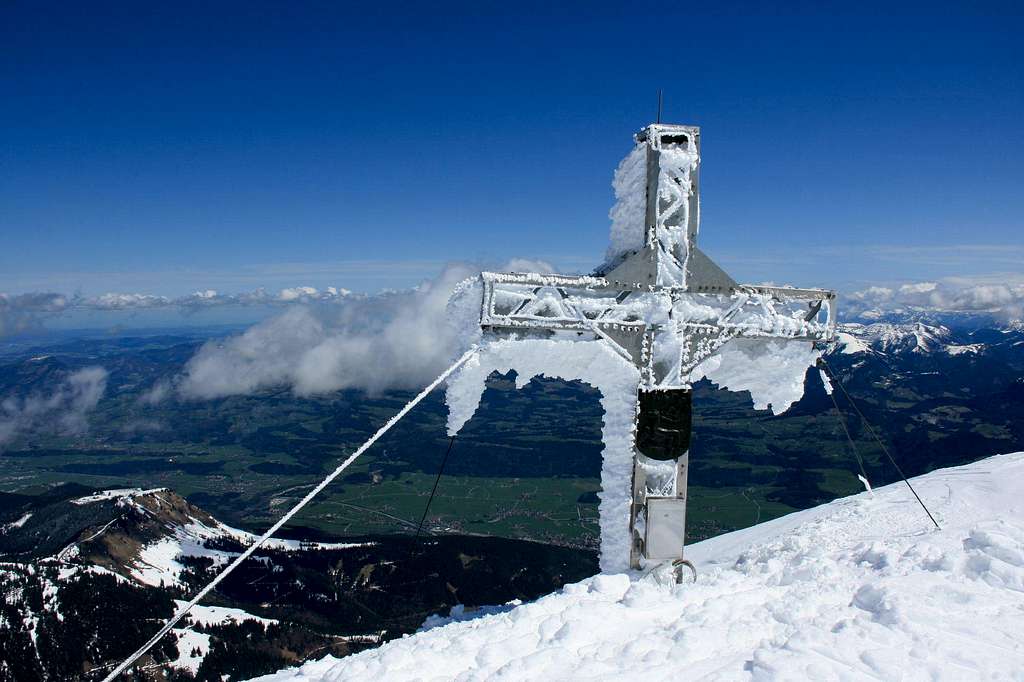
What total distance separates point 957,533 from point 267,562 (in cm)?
16799

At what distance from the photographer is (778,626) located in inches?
233

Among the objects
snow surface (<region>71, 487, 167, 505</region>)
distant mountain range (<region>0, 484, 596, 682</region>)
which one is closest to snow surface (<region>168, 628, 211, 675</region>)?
distant mountain range (<region>0, 484, 596, 682</region>)

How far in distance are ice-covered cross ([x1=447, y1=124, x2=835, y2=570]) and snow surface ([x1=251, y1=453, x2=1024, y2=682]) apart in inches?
46.7

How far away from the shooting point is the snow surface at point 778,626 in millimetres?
5172

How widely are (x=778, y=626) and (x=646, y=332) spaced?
3603 mm

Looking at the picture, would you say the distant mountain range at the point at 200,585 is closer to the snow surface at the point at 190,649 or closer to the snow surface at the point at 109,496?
the snow surface at the point at 190,649

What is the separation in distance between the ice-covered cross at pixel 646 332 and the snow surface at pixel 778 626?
3.89 feet

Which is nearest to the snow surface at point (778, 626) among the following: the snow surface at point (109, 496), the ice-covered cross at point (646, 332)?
the ice-covered cross at point (646, 332)

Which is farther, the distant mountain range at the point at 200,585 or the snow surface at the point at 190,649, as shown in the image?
the distant mountain range at the point at 200,585

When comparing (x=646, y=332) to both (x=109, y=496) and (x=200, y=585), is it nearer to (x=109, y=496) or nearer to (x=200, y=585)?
(x=200, y=585)

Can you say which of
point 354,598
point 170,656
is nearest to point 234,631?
point 170,656

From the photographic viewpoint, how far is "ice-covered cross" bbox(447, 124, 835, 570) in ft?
23.5

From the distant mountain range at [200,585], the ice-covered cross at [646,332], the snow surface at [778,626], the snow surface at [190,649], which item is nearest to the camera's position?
the snow surface at [778,626]

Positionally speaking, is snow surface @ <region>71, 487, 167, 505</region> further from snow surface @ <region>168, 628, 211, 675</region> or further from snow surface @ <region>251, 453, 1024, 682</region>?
snow surface @ <region>251, 453, 1024, 682</region>
